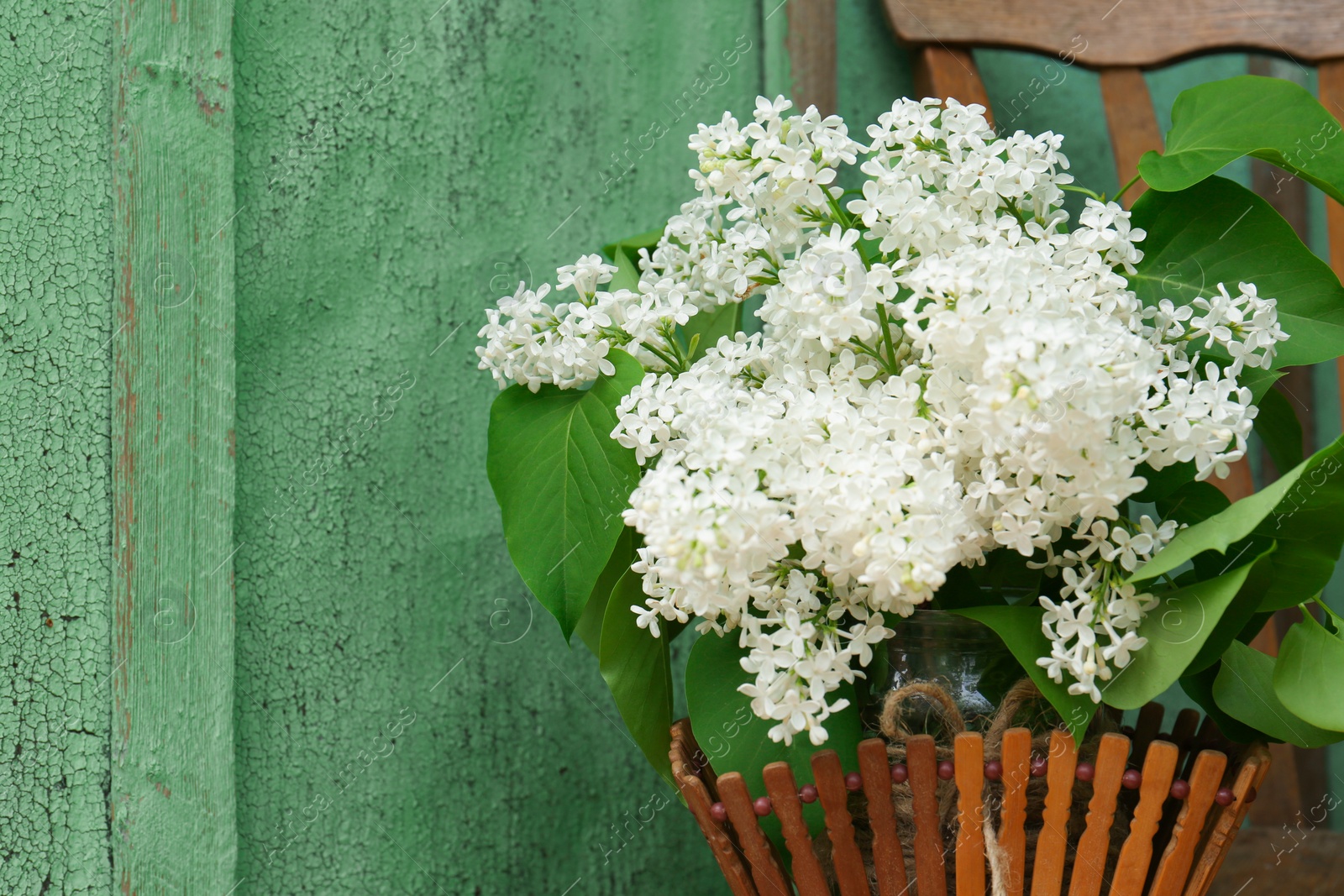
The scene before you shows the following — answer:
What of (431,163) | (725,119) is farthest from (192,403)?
(725,119)

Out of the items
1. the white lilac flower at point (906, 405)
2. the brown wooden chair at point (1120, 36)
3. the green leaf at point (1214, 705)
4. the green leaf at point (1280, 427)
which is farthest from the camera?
the brown wooden chair at point (1120, 36)

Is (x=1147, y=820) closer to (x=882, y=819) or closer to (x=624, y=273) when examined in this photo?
(x=882, y=819)

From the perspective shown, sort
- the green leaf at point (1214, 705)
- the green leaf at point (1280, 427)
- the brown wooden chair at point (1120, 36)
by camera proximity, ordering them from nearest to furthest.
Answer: the green leaf at point (1214, 705), the green leaf at point (1280, 427), the brown wooden chair at point (1120, 36)

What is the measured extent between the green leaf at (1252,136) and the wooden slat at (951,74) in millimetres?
387

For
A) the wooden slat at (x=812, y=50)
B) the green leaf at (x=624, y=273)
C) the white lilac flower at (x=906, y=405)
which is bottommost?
the white lilac flower at (x=906, y=405)

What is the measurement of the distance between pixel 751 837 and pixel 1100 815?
18cm

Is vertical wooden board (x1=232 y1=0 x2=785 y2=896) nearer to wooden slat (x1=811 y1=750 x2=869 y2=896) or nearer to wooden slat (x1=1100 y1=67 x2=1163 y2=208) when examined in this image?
wooden slat (x1=811 y1=750 x2=869 y2=896)

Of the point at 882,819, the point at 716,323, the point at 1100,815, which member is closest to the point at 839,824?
the point at 882,819

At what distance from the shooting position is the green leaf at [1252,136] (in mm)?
533

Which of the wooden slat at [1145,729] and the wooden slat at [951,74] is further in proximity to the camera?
the wooden slat at [951,74]

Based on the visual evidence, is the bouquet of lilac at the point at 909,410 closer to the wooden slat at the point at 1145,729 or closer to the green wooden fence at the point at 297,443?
the wooden slat at the point at 1145,729

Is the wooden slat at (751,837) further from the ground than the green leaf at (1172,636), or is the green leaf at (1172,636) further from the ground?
the green leaf at (1172,636)

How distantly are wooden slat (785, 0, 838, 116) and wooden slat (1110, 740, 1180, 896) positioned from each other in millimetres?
695

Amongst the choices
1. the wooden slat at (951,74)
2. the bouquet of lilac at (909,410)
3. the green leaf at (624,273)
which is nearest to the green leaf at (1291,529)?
the bouquet of lilac at (909,410)
